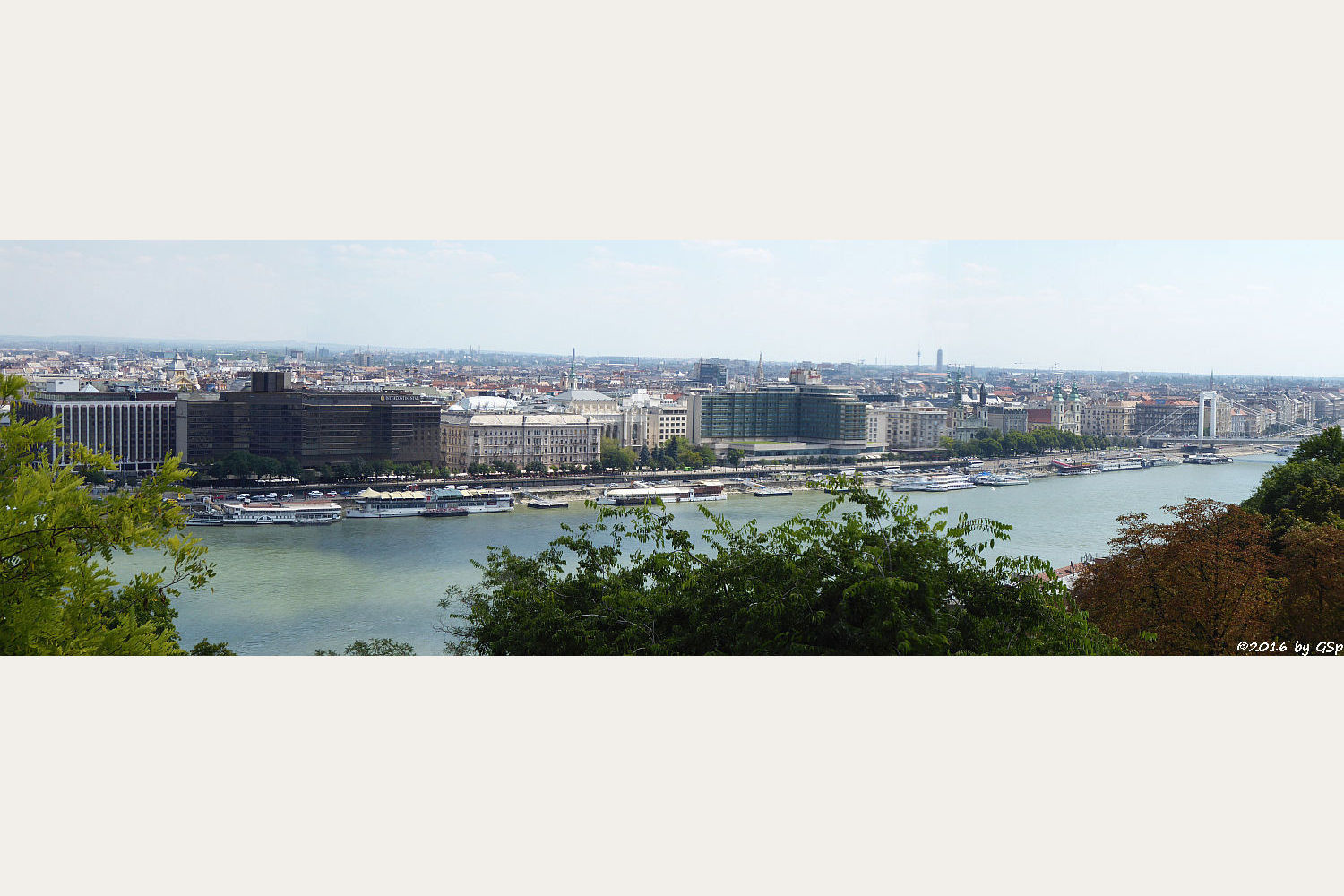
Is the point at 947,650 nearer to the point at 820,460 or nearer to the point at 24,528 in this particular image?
the point at 24,528

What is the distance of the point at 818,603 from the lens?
2.74 meters

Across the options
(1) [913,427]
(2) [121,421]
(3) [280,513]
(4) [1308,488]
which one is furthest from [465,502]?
(4) [1308,488]

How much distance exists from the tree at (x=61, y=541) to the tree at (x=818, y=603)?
3.57 ft

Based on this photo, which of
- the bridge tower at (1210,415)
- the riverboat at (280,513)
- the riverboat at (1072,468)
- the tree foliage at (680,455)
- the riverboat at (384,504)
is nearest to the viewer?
the riverboat at (280,513)

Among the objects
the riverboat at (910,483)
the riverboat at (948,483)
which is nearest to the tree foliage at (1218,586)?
the riverboat at (910,483)

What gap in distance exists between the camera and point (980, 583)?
2.80m

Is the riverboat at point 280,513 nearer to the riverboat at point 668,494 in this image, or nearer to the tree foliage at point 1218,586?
the riverboat at point 668,494

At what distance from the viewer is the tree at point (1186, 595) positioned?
3.24m

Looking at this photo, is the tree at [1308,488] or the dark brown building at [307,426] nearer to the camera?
the tree at [1308,488]

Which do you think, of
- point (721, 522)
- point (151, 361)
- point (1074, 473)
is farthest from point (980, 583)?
point (1074, 473)

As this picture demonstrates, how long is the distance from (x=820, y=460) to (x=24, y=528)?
29.2ft

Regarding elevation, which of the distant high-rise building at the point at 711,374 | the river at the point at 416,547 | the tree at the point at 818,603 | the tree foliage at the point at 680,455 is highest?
the distant high-rise building at the point at 711,374

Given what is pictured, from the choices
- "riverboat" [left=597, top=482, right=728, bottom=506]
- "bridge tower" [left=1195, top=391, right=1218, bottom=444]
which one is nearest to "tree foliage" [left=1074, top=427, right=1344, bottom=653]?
"bridge tower" [left=1195, top=391, right=1218, bottom=444]

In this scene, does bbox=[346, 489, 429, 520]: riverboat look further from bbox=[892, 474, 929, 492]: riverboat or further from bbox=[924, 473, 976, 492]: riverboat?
bbox=[924, 473, 976, 492]: riverboat
